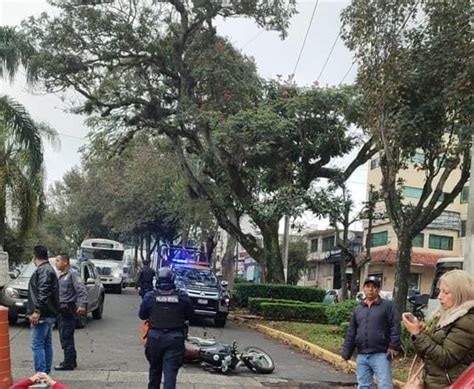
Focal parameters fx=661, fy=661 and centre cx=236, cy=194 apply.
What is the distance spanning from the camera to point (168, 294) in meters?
7.07

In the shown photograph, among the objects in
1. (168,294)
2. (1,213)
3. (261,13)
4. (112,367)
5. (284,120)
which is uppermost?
(261,13)

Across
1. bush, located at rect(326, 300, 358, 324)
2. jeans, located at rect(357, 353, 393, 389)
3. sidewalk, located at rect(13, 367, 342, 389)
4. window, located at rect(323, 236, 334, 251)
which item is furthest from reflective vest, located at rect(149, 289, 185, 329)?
window, located at rect(323, 236, 334, 251)

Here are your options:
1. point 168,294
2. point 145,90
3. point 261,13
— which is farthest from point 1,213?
point 168,294

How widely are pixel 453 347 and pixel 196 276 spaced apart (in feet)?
52.8

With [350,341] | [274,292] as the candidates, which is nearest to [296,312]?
[274,292]

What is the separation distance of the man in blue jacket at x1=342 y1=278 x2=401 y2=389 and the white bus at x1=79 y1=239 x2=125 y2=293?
87.8 ft

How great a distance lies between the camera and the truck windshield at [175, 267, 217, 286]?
19938 millimetres

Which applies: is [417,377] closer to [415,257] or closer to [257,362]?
[257,362]

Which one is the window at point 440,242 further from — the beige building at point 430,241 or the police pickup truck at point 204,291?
the police pickup truck at point 204,291

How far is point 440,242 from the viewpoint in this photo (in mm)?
45781

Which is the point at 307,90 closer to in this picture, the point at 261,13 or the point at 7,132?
the point at 261,13

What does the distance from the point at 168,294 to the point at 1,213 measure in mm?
14789

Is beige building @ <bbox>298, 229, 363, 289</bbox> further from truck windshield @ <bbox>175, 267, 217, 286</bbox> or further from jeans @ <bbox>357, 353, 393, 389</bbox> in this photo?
jeans @ <bbox>357, 353, 393, 389</bbox>

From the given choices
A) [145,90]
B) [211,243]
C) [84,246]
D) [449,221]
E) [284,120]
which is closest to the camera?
[284,120]
